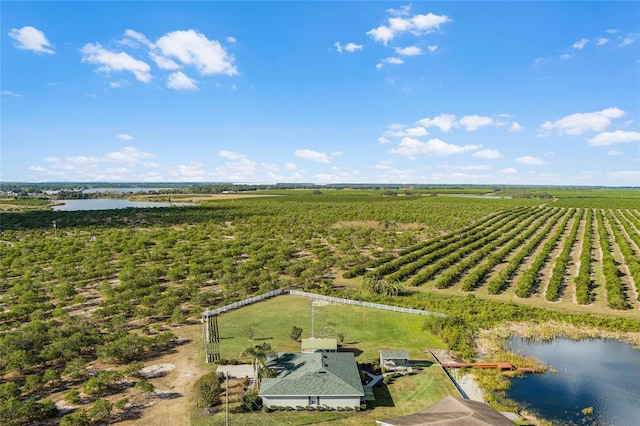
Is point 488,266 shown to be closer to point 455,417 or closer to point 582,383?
point 582,383

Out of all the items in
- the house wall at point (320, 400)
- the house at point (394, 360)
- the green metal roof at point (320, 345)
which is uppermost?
the green metal roof at point (320, 345)

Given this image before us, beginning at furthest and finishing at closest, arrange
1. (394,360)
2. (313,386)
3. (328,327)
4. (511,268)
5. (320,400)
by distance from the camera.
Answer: (511,268), (328,327), (394,360), (313,386), (320,400)

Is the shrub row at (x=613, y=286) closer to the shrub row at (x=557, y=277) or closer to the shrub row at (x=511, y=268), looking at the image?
the shrub row at (x=557, y=277)

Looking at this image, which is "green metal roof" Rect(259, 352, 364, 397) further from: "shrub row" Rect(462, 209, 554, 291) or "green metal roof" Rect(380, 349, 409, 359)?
"shrub row" Rect(462, 209, 554, 291)

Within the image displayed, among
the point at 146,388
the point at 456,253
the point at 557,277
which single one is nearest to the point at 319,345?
the point at 146,388

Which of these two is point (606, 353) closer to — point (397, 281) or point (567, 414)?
point (567, 414)

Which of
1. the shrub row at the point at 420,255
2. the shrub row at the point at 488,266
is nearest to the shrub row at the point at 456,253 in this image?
the shrub row at the point at 420,255

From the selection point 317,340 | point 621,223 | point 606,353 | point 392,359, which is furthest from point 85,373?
point 621,223
